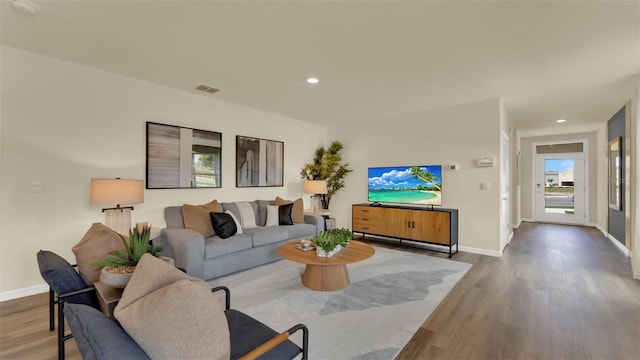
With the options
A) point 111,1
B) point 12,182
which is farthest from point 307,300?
point 12,182

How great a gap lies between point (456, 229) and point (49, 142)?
5.61 meters

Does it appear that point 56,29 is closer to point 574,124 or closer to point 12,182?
point 12,182

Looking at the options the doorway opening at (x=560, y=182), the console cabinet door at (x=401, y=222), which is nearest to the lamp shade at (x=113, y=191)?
the console cabinet door at (x=401, y=222)

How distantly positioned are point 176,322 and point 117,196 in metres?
2.55

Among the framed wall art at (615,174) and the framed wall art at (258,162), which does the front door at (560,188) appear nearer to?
the framed wall art at (615,174)

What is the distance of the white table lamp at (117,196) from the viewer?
2.80 metres

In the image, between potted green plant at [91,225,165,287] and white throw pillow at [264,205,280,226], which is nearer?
potted green plant at [91,225,165,287]

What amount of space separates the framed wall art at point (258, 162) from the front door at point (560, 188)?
24.8ft

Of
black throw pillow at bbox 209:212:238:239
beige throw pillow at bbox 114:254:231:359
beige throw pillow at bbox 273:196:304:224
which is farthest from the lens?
beige throw pillow at bbox 273:196:304:224

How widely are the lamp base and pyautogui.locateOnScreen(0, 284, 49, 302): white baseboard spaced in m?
0.87

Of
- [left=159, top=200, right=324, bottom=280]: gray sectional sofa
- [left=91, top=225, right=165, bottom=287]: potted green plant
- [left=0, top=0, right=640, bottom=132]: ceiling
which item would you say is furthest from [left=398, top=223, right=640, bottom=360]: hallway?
[left=0, top=0, right=640, bottom=132]: ceiling

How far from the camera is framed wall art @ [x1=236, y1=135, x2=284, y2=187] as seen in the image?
473 cm

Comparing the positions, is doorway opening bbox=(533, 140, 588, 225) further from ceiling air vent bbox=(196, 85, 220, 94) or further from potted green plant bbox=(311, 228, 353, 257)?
ceiling air vent bbox=(196, 85, 220, 94)

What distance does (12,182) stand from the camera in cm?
277
